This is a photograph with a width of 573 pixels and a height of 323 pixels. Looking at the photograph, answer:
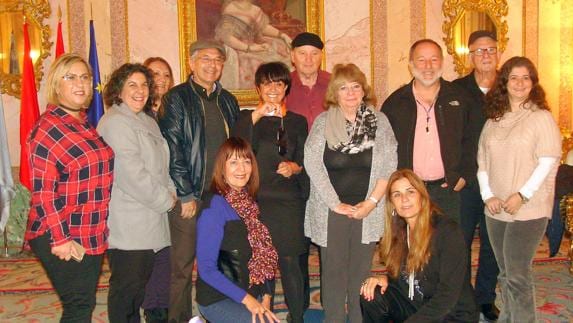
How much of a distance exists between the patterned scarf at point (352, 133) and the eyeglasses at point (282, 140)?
0.28 metres

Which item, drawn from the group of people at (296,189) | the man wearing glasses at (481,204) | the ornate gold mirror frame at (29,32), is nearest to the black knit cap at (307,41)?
the group of people at (296,189)

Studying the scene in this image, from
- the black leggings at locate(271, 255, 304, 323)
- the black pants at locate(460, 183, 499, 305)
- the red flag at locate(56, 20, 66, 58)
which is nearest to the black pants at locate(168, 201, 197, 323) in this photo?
the black leggings at locate(271, 255, 304, 323)

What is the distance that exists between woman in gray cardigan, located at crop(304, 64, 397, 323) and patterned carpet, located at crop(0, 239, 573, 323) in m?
0.77

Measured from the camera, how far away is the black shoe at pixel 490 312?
156 inches

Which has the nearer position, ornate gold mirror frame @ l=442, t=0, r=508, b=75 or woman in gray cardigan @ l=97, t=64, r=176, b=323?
woman in gray cardigan @ l=97, t=64, r=176, b=323

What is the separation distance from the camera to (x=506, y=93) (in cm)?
342

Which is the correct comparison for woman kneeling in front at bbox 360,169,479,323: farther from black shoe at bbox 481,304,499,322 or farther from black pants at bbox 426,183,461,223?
black shoe at bbox 481,304,499,322

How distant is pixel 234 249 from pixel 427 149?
1478 mm

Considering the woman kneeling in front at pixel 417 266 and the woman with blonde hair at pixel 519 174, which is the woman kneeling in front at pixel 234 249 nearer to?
the woman kneeling in front at pixel 417 266

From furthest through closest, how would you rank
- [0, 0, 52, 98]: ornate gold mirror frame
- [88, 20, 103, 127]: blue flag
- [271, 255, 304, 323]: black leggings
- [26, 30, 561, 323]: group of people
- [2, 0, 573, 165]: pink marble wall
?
[2, 0, 573, 165]: pink marble wall < [0, 0, 52, 98]: ornate gold mirror frame < [88, 20, 103, 127]: blue flag < [271, 255, 304, 323]: black leggings < [26, 30, 561, 323]: group of people

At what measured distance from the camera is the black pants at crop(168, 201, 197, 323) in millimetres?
3670

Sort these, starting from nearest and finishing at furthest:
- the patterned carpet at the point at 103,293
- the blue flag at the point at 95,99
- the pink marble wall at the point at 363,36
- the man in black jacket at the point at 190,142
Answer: the man in black jacket at the point at 190,142 < the patterned carpet at the point at 103,293 < the blue flag at the point at 95,99 < the pink marble wall at the point at 363,36

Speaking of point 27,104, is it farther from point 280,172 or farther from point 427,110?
point 427,110

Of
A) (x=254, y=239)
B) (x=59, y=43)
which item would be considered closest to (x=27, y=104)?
(x=59, y=43)
